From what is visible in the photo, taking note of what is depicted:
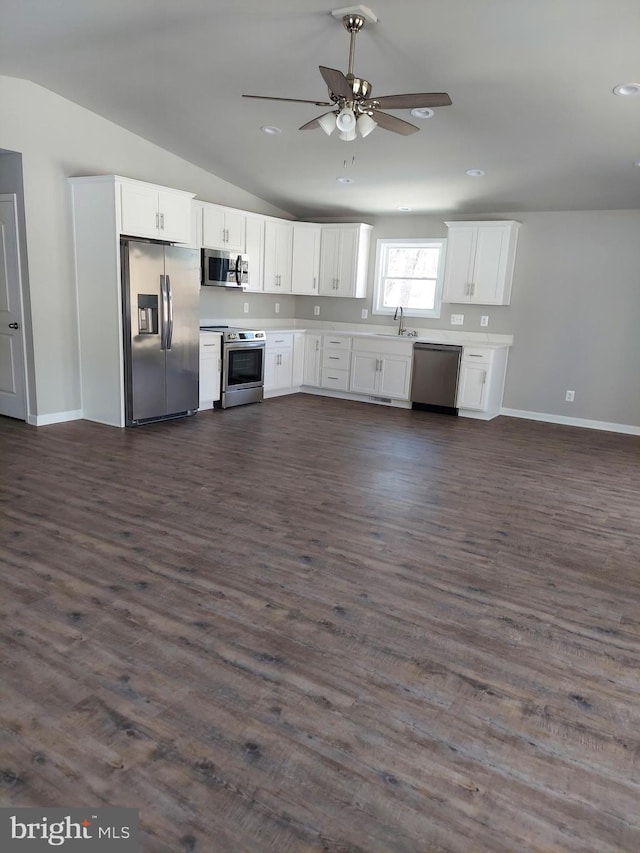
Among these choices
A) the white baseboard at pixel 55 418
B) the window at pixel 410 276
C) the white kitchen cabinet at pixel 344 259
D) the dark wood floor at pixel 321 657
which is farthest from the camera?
the white kitchen cabinet at pixel 344 259

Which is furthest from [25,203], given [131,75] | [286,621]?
[286,621]

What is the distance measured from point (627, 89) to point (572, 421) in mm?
3867

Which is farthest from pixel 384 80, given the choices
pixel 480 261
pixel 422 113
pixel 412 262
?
pixel 412 262

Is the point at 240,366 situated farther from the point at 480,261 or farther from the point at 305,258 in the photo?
the point at 480,261

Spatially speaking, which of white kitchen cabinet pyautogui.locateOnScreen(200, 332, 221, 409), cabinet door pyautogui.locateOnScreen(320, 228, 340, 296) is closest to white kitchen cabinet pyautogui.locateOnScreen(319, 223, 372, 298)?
cabinet door pyautogui.locateOnScreen(320, 228, 340, 296)

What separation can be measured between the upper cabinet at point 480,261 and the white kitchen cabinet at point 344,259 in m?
1.23

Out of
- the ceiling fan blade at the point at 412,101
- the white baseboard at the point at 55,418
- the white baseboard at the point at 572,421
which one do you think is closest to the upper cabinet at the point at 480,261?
the white baseboard at the point at 572,421

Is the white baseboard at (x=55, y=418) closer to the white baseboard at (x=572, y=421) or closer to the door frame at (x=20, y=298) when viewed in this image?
the door frame at (x=20, y=298)

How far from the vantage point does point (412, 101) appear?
132 inches

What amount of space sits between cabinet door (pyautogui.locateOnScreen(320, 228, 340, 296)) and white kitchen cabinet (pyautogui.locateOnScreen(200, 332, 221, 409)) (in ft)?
7.30

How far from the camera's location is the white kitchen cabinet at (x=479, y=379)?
22.2 ft

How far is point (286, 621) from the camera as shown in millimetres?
2492

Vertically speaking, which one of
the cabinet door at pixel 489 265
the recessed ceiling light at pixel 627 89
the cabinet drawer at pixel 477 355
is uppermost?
the recessed ceiling light at pixel 627 89

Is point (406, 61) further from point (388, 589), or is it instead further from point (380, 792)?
point (380, 792)
